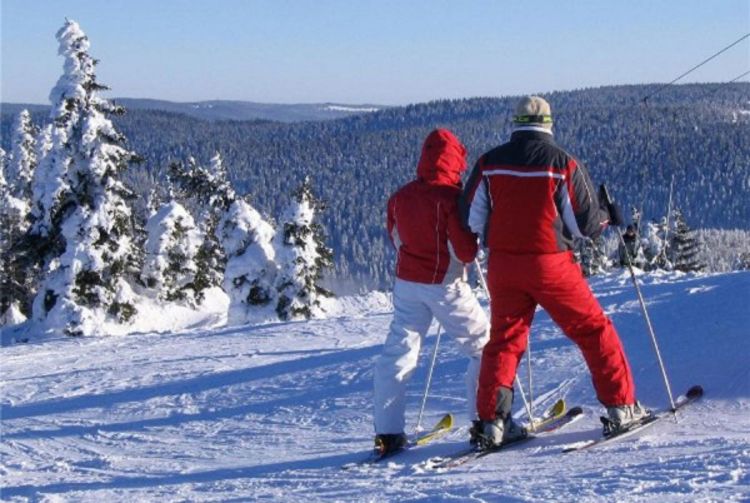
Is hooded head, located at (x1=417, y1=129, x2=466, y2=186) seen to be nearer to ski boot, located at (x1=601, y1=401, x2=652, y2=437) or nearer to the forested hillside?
ski boot, located at (x1=601, y1=401, x2=652, y2=437)

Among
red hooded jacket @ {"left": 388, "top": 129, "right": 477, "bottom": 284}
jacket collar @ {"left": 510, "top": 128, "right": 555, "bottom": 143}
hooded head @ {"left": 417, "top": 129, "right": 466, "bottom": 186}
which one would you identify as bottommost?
red hooded jacket @ {"left": 388, "top": 129, "right": 477, "bottom": 284}

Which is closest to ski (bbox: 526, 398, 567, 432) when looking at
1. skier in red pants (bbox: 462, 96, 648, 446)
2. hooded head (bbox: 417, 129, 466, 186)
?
skier in red pants (bbox: 462, 96, 648, 446)

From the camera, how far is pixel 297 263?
3002 centimetres

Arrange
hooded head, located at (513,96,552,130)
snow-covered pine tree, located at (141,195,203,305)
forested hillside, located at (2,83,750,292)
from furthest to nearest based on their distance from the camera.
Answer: forested hillside, located at (2,83,750,292), snow-covered pine tree, located at (141,195,203,305), hooded head, located at (513,96,552,130)

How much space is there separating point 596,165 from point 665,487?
16935 cm

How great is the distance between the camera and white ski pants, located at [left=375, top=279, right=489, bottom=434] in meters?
5.75

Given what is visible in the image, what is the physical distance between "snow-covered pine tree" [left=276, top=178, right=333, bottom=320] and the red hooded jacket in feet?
79.3

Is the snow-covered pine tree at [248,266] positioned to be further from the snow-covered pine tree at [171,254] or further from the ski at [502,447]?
the ski at [502,447]

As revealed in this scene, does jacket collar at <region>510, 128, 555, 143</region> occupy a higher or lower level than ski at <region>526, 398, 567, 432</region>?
higher

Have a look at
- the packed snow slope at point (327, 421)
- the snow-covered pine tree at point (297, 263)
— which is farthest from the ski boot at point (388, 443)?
the snow-covered pine tree at point (297, 263)

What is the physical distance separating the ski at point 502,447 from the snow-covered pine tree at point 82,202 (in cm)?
2000

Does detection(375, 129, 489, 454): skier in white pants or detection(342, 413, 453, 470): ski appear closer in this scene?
detection(375, 129, 489, 454): skier in white pants

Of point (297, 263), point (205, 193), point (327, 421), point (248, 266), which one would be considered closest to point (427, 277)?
point (327, 421)

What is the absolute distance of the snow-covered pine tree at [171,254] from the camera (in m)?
29.3
